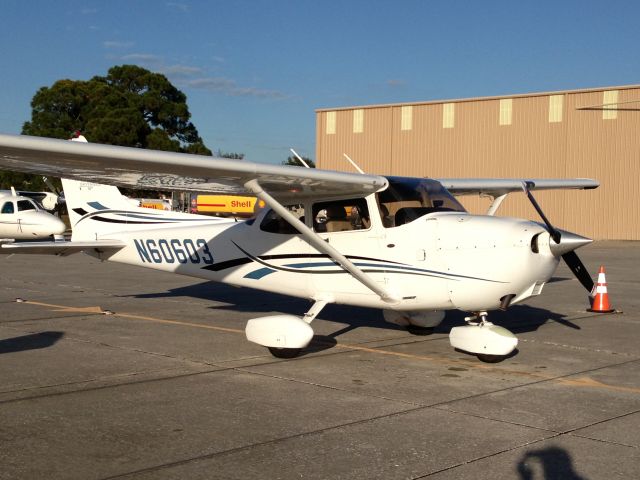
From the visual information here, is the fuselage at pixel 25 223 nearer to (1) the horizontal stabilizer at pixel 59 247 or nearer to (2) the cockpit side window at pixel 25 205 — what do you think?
(2) the cockpit side window at pixel 25 205

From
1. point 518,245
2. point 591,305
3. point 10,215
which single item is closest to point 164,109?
point 10,215

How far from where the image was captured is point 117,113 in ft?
200

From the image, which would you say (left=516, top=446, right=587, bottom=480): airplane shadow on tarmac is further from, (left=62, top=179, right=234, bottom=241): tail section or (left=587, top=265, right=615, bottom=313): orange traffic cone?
(left=587, top=265, right=615, bottom=313): orange traffic cone

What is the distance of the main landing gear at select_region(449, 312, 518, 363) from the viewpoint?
7.92 meters

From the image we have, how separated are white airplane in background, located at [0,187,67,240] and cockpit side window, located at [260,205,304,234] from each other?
712 inches

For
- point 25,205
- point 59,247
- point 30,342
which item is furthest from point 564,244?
point 25,205

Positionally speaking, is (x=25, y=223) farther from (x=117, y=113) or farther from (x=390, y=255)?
(x=117, y=113)

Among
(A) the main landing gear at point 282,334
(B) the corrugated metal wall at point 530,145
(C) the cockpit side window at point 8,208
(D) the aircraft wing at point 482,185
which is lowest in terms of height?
(A) the main landing gear at point 282,334

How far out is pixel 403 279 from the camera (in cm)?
852

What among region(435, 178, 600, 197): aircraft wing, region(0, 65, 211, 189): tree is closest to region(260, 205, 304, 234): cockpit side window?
region(435, 178, 600, 197): aircraft wing

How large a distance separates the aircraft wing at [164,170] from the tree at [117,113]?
51.8 m

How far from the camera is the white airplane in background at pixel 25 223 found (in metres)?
26.4

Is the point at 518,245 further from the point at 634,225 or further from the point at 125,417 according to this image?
the point at 634,225

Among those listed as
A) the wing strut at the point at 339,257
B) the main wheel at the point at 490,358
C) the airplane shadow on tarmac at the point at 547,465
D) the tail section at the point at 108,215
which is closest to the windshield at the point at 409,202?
the wing strut at the point at 339,257
